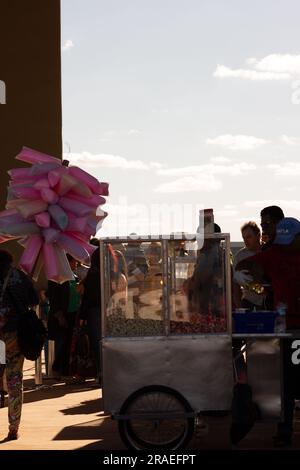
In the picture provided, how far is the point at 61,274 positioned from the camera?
8680mm

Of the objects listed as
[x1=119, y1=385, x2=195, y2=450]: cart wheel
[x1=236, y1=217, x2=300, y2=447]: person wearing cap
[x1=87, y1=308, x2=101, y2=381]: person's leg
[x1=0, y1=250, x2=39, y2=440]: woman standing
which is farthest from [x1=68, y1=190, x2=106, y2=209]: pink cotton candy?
[x1=87, y1=308, x2=101, y2=381]: person's leg

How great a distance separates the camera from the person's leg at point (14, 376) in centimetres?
950

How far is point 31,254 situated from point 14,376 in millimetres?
1412

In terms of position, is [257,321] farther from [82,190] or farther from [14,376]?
[14,376]

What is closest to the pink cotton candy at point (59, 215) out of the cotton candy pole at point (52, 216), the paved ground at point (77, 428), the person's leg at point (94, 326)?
the cotton candy pole at point (52, 216)

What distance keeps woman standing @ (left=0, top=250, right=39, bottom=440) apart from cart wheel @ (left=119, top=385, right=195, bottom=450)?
1.53m

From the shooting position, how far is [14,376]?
31.4 feet

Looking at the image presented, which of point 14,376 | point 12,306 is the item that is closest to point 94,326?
point 14,376

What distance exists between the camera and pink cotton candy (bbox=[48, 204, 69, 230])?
8.59m

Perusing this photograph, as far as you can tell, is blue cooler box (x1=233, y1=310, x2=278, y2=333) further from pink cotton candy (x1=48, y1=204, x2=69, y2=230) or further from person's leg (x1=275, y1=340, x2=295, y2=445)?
pink cotton candy (x1=48, y1=204, x2=69, y2=230)
